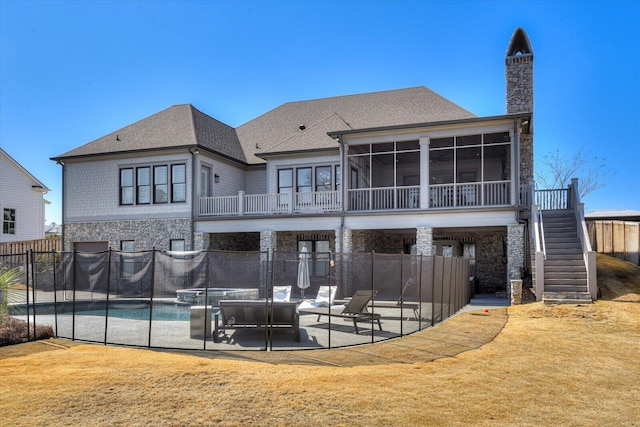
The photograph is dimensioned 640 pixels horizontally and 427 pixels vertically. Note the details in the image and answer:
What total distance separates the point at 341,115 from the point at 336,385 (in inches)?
788

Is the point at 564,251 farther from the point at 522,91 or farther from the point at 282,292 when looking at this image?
the point at 282,292

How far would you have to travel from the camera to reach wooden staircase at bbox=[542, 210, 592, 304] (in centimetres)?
1474

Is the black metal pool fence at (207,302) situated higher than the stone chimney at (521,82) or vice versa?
the stone chimney at (521,82)

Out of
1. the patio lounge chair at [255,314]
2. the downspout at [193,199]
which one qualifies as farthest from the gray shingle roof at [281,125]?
the patio lounge chair at [255,314]

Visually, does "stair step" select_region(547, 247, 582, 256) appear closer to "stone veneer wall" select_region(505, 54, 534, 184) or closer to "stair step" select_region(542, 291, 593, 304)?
"stair step" select_region(542, 291, 593, 304)

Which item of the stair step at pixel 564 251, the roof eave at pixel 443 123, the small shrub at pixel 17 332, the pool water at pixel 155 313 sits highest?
the roof eave at pixel 443 123

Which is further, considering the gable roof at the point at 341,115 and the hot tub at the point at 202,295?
the gable roof at the point at 341,115

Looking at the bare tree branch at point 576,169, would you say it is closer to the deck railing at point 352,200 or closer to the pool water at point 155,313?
the deck railing at point 352,200

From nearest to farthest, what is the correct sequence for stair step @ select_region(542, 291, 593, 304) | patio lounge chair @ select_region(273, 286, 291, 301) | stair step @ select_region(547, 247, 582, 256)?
patio lounge chair @ select_region(273, 286, 291, 301) < stair step @ select_region(542, 291, 593, 304) < stair step @ select_region(547, 247, 582, 256)

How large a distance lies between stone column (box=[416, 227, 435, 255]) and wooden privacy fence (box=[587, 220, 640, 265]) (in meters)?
7.80

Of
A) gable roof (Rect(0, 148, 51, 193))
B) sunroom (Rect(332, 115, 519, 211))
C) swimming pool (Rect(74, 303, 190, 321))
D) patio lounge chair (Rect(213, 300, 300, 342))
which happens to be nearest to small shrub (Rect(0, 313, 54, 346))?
swimming pool (Rect(74, 303, 190, 321))

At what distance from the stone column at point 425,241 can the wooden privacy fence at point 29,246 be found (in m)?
19.3

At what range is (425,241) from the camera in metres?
18.8

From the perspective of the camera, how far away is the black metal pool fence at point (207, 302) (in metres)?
9.84
